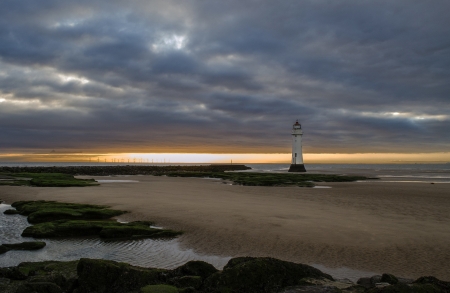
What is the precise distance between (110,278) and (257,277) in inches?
126

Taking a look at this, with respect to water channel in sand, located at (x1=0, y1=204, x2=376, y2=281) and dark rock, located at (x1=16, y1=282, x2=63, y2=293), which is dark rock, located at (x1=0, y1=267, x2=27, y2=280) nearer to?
dark rock, located at (x1=16, y1=282, x2=63, y2=293)

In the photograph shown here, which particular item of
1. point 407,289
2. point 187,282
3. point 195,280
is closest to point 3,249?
point 187,282

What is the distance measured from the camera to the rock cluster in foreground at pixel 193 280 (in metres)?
6.64

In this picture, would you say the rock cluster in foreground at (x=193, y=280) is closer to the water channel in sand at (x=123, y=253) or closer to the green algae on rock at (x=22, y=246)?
the water channel in sand at (x=123, y=253)

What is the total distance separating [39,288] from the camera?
6688 mm

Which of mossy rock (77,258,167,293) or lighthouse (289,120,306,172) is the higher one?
lighthouse (289,120,306,172)

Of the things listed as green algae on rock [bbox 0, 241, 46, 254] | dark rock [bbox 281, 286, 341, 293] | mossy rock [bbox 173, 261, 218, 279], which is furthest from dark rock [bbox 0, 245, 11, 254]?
dark rock [bbox 281, 286, 341, 293]

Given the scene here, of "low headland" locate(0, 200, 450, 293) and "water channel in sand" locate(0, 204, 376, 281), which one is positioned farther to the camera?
"water channel in sand" locate(0, 204, 376, 281)

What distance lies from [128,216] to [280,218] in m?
8.09

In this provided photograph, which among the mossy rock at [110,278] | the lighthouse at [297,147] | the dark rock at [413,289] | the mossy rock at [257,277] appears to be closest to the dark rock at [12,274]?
the mossy rock at [110,278]

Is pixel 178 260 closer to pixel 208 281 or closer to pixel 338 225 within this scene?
pixel 208 281

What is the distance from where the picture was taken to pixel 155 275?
296 inches

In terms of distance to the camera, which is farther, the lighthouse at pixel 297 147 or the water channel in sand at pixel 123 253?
the lighthouse at pixel 297 147

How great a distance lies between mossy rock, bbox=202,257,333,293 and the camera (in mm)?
6672
